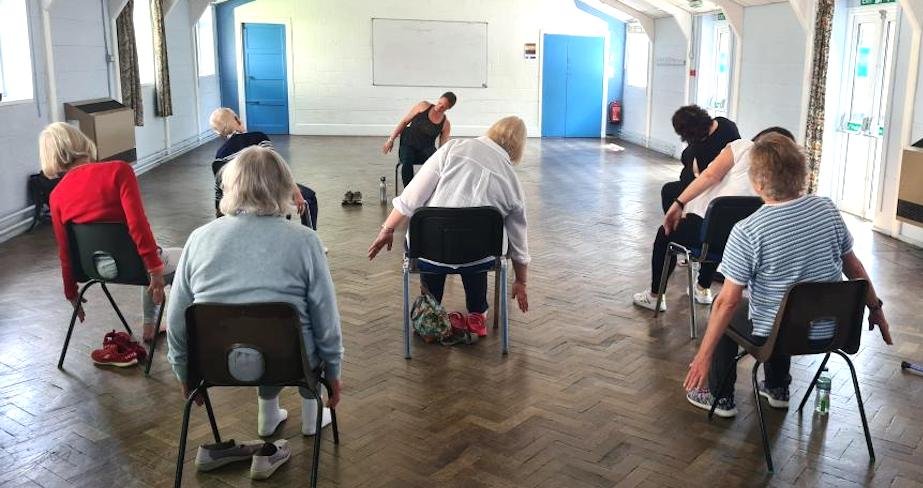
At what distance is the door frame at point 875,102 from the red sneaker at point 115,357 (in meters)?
6.50

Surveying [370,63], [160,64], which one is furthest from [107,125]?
[370,63]

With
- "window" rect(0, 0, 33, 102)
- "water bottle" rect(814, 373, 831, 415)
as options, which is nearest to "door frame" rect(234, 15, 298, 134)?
"window" rect(0, 0, 33, 102)

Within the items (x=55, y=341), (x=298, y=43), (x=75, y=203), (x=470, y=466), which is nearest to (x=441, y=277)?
(x=470, y=466)

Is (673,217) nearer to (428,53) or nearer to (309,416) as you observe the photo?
(309,416)

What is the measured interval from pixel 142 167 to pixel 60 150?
7602 millimetres

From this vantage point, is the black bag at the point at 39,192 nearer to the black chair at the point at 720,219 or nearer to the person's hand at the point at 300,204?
the person's hand at the point at 300,204

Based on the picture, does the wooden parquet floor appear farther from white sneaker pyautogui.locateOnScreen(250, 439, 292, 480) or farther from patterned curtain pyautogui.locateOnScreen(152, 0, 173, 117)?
patterned curtain pyautogui.locateOnScreen(152, 0, 173, 117)

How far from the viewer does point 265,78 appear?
15.7 metres

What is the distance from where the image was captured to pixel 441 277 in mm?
4309

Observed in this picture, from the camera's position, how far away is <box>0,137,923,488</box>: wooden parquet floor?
2.90 m

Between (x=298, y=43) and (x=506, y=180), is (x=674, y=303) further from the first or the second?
(x=298, y=43)

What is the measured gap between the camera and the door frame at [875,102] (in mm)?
7273

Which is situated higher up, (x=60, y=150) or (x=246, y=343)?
(x=60, y=150)

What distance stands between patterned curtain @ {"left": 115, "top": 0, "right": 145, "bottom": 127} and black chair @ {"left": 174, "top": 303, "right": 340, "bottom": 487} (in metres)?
8.45
